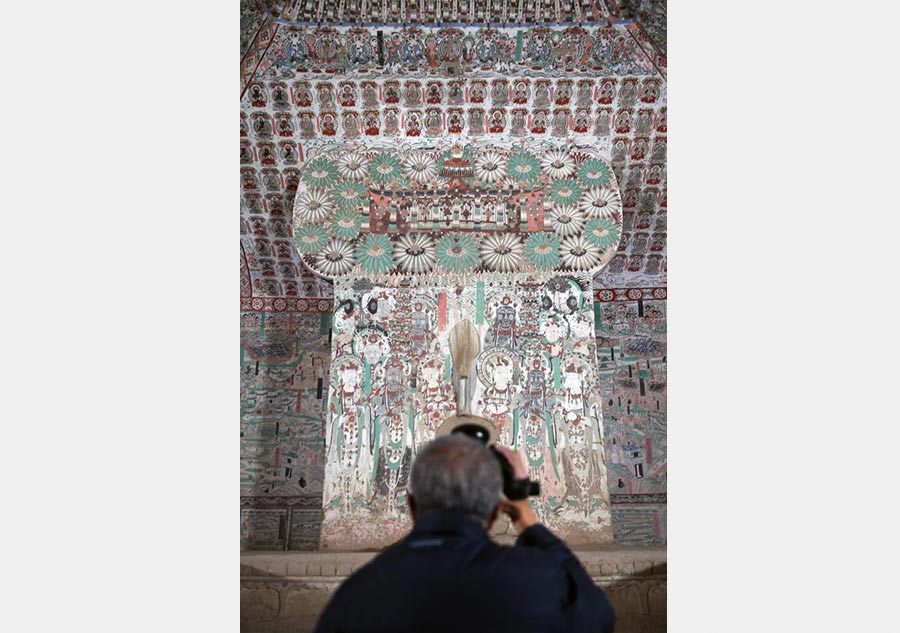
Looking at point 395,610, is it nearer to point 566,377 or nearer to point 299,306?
point 566,377

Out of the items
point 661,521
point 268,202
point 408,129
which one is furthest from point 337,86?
point 661,521

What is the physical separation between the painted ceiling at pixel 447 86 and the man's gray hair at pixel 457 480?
4815 millimetres

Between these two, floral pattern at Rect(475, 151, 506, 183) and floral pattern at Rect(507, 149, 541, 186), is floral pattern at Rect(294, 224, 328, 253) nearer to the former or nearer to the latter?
floral pattern at Rect(475, 151, 506, 183)

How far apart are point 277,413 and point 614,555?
380cm

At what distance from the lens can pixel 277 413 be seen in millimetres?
8375

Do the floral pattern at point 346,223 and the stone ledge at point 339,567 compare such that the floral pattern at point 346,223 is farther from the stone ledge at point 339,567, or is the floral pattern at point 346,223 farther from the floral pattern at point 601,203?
the stone ledge at point 339,567

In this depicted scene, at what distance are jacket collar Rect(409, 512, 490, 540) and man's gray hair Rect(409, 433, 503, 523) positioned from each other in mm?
22

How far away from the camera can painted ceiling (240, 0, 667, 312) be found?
22.2 feet

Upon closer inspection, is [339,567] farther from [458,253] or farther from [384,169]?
[384,169]

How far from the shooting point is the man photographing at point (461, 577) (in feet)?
6.95

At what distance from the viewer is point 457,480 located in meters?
2.30

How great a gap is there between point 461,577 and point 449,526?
0.15 metres

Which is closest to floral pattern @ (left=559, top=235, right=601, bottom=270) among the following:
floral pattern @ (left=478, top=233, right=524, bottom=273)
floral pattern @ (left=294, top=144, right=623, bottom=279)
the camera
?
floral pattern @ (left=294, top=144, right=623, bottom=279)

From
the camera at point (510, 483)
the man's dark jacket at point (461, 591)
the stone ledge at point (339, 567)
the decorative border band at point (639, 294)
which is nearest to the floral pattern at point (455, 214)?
the decorative border band at point (639, 294)
